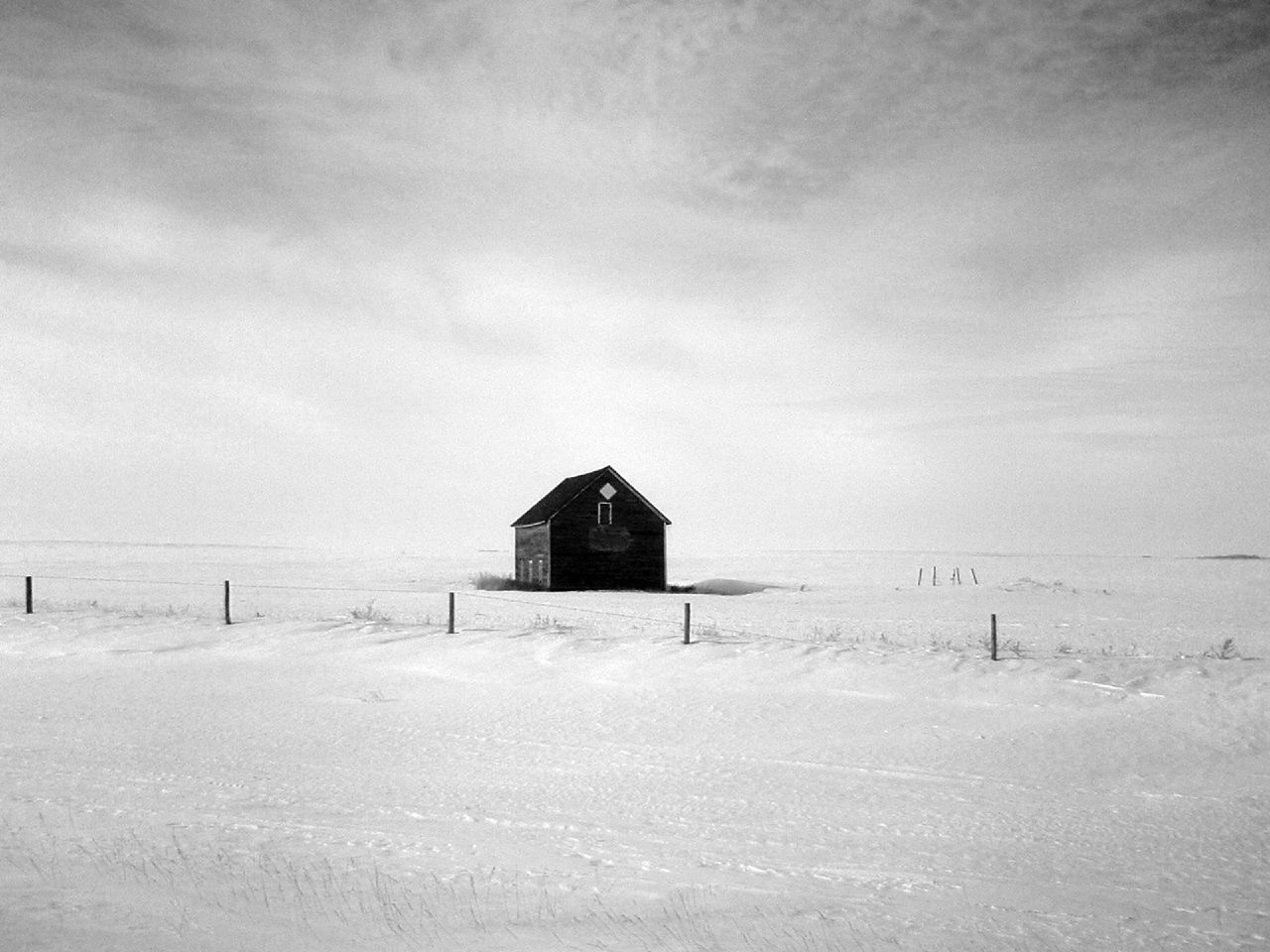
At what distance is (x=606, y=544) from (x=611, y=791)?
3587 cm

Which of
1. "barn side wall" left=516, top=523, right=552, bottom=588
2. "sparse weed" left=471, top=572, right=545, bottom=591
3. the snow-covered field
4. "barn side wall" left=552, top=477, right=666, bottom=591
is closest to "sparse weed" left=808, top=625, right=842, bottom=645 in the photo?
the snow-covered field

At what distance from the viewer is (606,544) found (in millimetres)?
46375

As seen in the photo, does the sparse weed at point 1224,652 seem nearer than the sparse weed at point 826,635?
Yes

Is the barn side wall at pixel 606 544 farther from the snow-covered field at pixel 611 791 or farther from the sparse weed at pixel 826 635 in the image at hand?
the snow-covered field at pixel 611 791

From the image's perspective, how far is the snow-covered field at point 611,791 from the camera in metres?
6.85

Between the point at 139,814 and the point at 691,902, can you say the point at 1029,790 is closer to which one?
the point at 691,902

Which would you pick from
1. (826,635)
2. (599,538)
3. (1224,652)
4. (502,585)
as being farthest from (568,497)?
(1224,652)

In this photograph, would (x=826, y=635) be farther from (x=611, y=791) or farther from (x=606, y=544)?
(x=606, y=544)

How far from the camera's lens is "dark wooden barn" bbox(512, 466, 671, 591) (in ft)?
150

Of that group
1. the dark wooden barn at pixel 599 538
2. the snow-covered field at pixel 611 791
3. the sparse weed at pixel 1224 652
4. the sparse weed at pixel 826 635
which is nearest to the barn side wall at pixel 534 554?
the dark wooden barn at pixel 599 538

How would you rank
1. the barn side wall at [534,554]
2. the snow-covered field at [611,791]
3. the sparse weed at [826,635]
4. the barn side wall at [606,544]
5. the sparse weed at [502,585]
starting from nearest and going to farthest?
the snow-covered field at [611,791] < the sparse weed at [826,635] < the barn side wall at [606,544] < the barn side wall at [534,554] < the sparse weed at [502,585]

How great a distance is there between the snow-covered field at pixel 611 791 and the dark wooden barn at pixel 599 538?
22737mm

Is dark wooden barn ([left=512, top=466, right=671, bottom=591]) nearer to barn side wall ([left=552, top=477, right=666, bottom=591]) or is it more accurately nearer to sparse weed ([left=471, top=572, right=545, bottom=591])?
barn side wall ([left=552, top=477, right=666, bottom=591])

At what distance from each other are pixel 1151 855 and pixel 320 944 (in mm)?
7156
